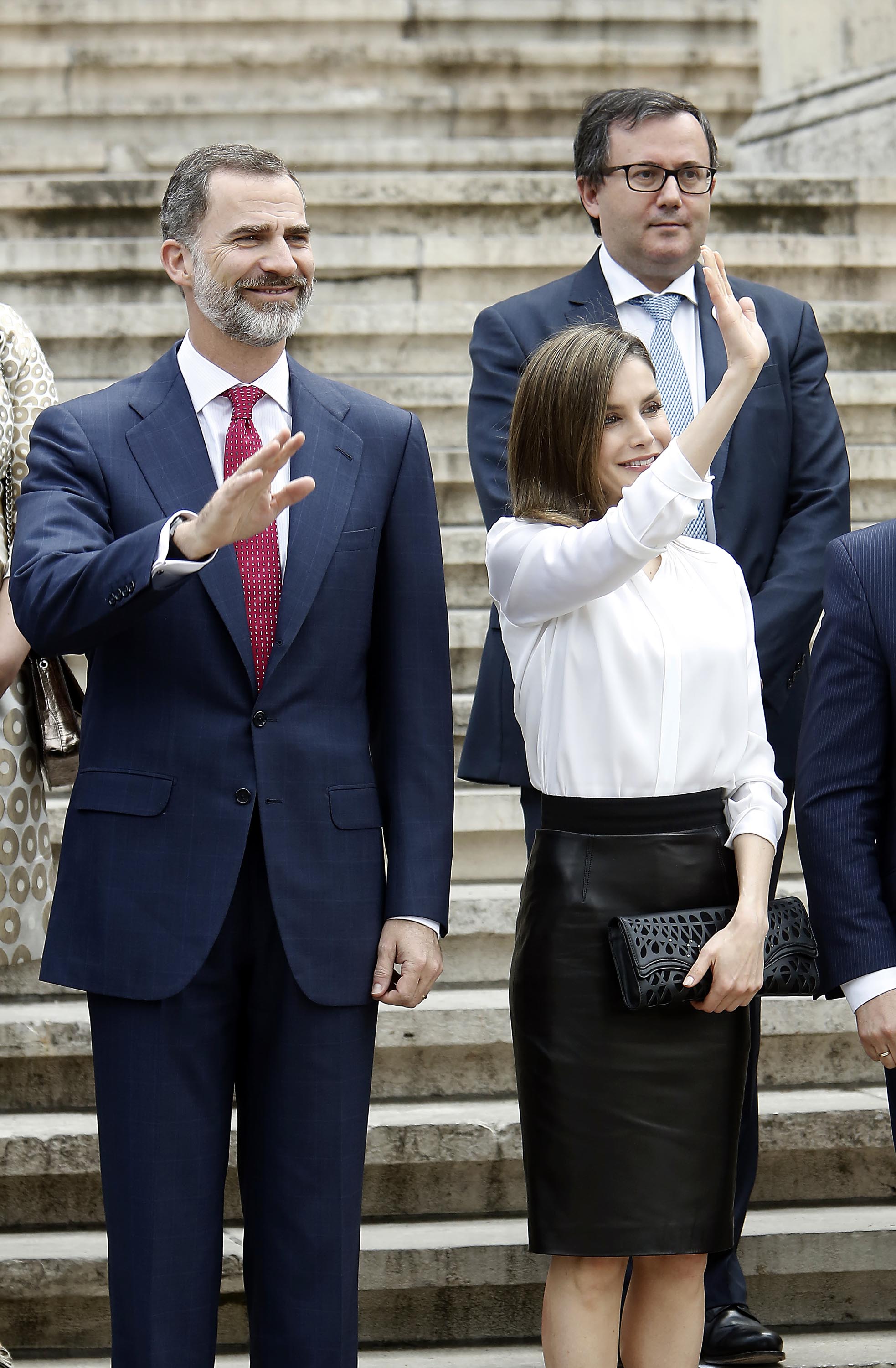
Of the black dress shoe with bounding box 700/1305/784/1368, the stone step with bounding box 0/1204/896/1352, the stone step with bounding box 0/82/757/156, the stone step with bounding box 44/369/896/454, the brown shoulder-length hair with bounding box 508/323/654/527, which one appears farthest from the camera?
the stone step with bounding box 0/82/757/156

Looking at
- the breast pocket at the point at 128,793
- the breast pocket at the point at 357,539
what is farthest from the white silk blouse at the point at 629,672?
the breast pocket at the point at 128,793

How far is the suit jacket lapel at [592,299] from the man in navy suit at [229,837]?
34.6 inches

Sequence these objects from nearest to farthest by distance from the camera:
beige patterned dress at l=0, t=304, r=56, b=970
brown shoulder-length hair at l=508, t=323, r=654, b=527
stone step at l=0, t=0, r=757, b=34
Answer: brown shoulder-length hair at l=508, t=323, r=654, b=527
beige patterned dress at l=0, t=304, r=56, b=970
stone step at l=0, t=0, r=757, b=34

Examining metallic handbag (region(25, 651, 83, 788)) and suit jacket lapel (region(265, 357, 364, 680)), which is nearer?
suit jacket lapel (region(265, 357, 364, 680))

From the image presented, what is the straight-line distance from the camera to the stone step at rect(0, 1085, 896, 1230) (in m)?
3.63

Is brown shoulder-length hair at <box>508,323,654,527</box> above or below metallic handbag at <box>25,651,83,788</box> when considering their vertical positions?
above

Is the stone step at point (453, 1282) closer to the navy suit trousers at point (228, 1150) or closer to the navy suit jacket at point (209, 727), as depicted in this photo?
the navy suit trousers at point (228, 1150)

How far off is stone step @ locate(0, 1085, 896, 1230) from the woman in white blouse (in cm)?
103

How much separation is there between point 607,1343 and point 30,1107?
1.73 m

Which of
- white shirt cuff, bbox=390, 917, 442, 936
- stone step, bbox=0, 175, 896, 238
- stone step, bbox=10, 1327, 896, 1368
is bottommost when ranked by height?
stone step, bbox=10, 1327, 896, 1368

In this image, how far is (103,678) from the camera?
252 centimetres

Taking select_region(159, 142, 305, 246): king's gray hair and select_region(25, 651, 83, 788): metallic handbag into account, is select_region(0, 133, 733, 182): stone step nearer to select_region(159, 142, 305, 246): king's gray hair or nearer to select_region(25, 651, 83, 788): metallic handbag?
select_region(25, 651, 83, 788): metallic handbag

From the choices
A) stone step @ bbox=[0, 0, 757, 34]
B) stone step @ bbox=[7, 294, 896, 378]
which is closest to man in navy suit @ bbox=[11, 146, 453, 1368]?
stone step @ bbox=[7, 294, 896, 378]

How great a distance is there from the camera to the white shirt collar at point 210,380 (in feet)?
8.43
